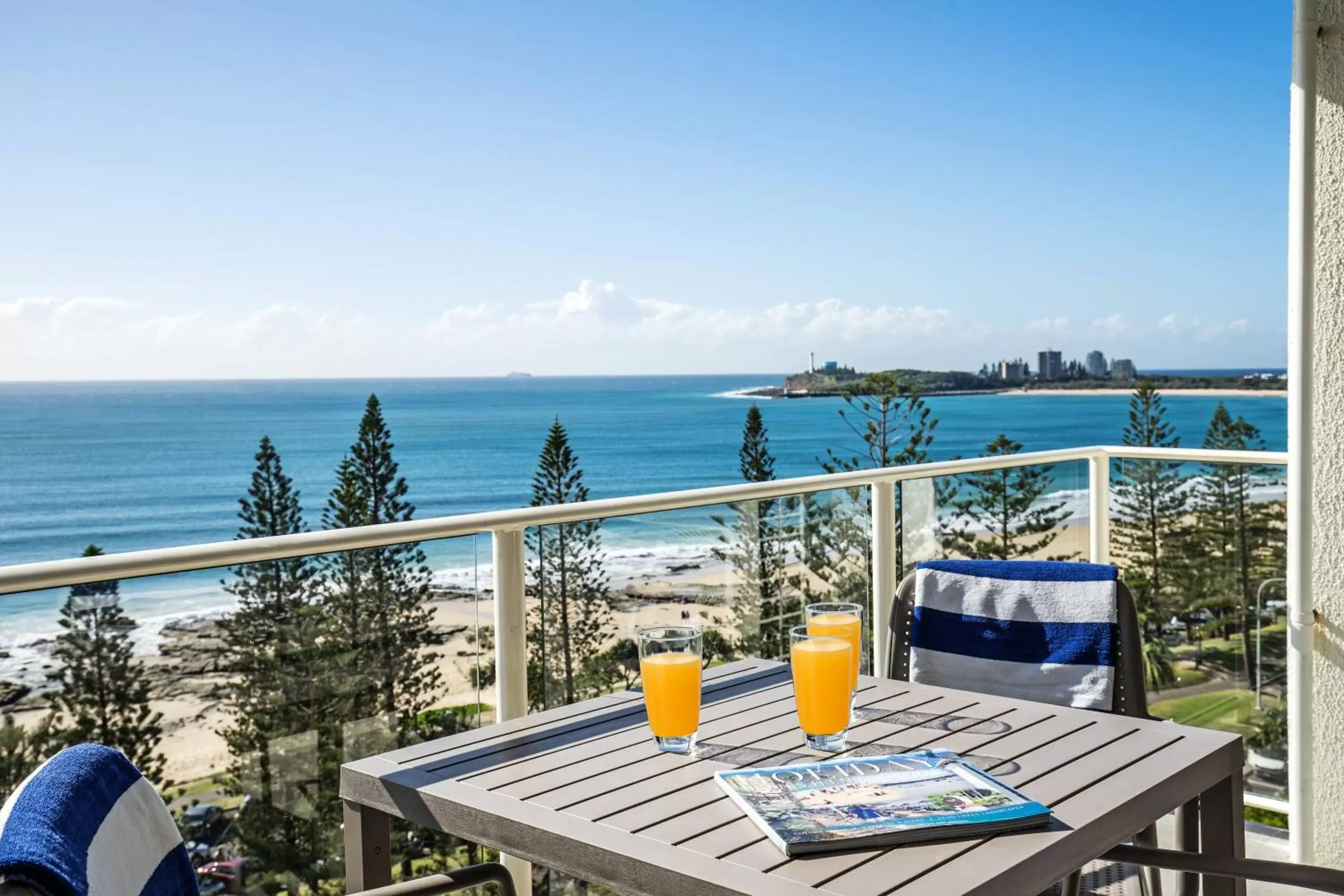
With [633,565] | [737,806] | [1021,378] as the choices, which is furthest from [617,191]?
[737,806]

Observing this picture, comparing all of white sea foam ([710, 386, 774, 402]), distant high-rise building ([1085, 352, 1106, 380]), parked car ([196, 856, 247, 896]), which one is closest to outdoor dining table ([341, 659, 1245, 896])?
parked car ([196, 856, 247, 896])

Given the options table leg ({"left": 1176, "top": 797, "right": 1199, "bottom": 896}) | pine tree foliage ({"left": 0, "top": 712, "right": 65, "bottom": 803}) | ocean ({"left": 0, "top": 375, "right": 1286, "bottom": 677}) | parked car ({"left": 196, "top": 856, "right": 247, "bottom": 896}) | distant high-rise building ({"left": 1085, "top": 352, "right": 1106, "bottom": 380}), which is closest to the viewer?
table leg ({"left": 1176, "top": 797, "right": 1199, "bottom": 896})

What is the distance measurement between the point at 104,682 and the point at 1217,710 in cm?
334

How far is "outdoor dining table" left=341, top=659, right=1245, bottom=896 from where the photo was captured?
1.23 m

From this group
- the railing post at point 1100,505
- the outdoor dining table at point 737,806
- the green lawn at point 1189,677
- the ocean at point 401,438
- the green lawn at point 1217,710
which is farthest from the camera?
the ocean at point 401,438

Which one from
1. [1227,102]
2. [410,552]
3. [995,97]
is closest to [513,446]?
[995,97]

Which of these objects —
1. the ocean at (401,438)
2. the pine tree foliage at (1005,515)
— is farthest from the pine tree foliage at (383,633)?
the ocean at (401,438)

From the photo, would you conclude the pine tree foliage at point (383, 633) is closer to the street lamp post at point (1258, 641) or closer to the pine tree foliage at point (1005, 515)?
the pine tree foliage at point (1005, 515)

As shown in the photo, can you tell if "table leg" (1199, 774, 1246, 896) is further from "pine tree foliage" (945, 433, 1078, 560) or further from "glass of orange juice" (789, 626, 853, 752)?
"pine tree foliage" (945, 433, 1078, 560)

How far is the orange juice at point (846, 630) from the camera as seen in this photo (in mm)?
1653

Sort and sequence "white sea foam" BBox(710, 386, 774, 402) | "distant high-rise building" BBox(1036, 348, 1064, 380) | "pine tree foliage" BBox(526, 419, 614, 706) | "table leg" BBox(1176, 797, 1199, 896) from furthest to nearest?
Result: "white sea foam" BBox(710, 386, 774, 402)
"distant high-rise building" BBox(1036, 348, 1064, 380)
"pine tree foliage" BBox(526, 419, 614, 706)
"table leg" BBox(1176, 797, 1199, 896)

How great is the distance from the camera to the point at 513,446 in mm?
40125

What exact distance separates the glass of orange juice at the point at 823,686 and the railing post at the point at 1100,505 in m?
2.78

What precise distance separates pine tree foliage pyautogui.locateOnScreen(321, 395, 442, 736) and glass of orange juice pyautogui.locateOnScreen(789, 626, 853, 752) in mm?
1194
